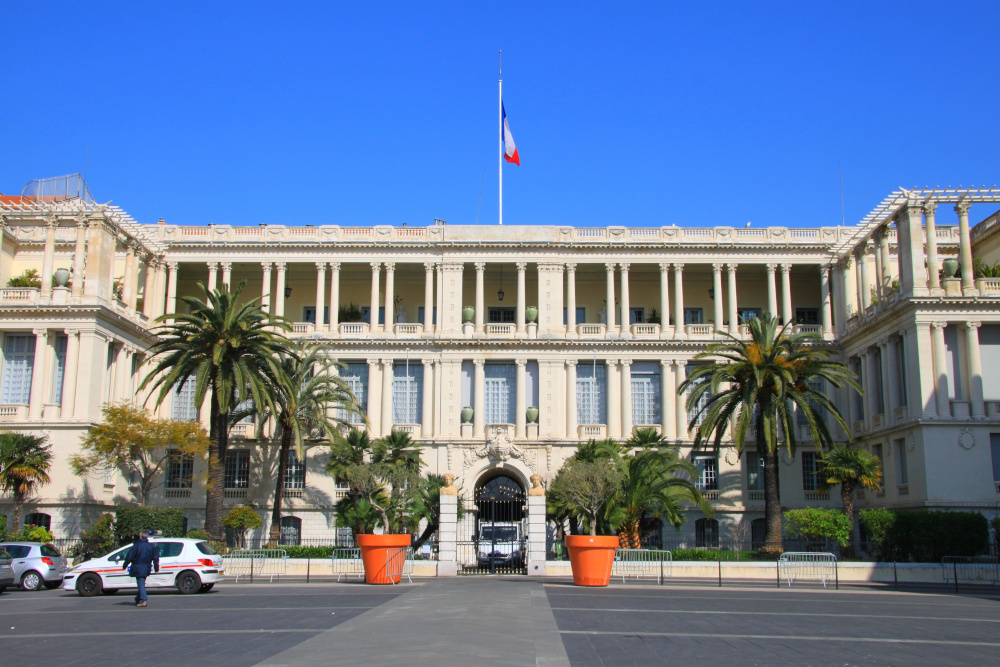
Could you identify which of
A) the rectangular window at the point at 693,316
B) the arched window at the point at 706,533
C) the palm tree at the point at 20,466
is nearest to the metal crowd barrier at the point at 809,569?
the arched window at the point at 706,533

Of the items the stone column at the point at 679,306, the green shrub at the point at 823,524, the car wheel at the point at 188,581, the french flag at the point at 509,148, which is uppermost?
the french flag at the point at 509,148

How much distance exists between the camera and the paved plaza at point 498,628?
15352mm

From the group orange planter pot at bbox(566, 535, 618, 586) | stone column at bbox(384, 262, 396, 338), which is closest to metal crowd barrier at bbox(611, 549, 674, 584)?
orange planter pot at bbox(566, 535, 618, 586)

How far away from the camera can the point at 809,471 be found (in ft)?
171

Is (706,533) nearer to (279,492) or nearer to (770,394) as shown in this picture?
(770,394)

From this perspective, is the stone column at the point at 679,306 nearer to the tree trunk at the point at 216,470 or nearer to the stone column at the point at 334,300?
the stone column at the point at 334,300

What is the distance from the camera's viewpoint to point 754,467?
52031 millimetres

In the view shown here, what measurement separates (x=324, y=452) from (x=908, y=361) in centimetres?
3004

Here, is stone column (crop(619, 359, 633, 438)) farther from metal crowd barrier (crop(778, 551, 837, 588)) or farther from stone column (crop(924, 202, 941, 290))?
metal crowd barrier (crop(778, 551, 837, 588))

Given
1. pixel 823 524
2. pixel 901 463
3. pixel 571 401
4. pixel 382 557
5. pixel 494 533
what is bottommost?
pixel 382 557

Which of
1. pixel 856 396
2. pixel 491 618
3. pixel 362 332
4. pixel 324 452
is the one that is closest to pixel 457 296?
pixel 362 332

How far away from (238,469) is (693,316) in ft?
92.3

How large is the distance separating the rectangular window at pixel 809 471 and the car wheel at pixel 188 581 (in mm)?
34618

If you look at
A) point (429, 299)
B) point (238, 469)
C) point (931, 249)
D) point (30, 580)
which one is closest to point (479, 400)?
point (429, 299)
